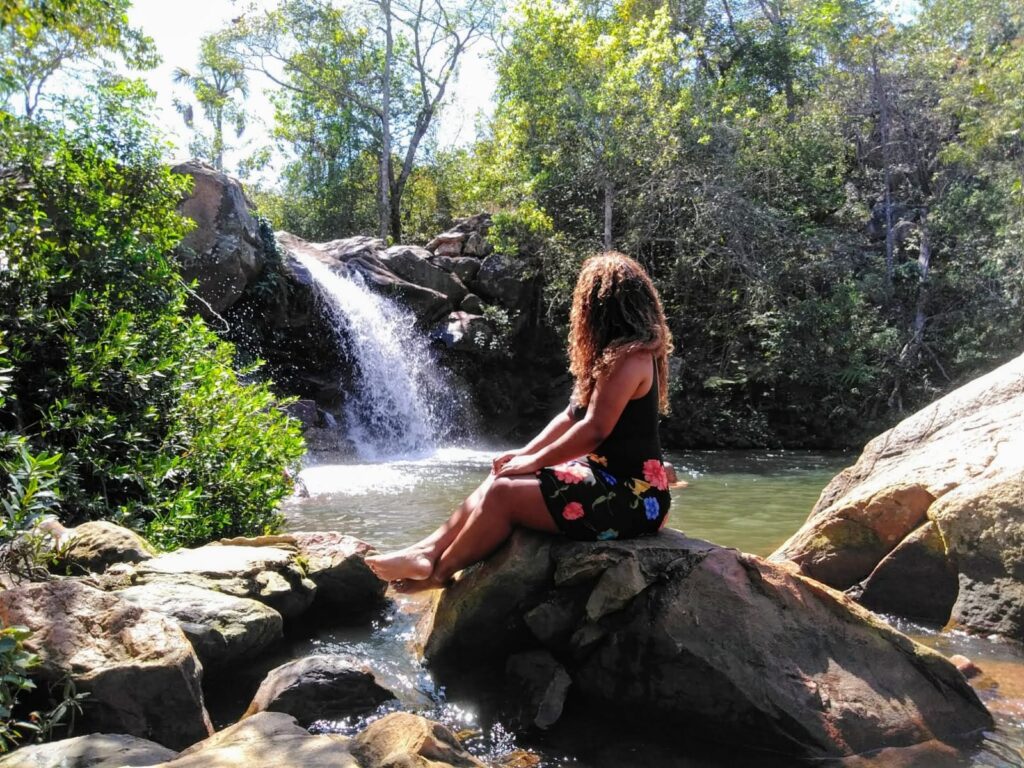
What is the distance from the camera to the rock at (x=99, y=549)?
147 inches

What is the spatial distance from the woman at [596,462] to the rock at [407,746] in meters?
1.27

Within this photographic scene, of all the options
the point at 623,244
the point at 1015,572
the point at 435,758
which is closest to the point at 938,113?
the point at 623,244

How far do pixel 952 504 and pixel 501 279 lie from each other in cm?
1382

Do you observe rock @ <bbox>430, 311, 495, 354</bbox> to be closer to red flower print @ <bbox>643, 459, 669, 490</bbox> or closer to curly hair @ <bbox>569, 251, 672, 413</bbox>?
curly hair @ <bbox>569, 251, 672, 413</bbox>

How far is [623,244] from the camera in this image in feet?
55.5

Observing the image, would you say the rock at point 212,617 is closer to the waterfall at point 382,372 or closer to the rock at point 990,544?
the rock at point 990,544

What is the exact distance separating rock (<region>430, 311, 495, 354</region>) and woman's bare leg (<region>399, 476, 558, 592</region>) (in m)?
12.9

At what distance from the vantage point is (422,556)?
3762mm

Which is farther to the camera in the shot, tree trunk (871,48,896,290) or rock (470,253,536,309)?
rock (470,253,536,309)

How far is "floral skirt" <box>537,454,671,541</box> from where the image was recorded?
11.5 ft

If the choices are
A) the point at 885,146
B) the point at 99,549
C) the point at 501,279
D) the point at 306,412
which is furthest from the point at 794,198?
the point at 99,549

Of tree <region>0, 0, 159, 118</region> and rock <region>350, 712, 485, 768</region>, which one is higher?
tree <region>0, 0, 159, 118</region>

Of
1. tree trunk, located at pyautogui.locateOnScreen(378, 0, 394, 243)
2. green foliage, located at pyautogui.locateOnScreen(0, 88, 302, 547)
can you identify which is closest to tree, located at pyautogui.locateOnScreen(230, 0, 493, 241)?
tree trunk, located at pyautogui.locateOnScreen(378, 0, 394, 243)

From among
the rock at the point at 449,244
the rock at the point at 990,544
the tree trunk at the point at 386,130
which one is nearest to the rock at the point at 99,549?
the rock at the point at 990,544
